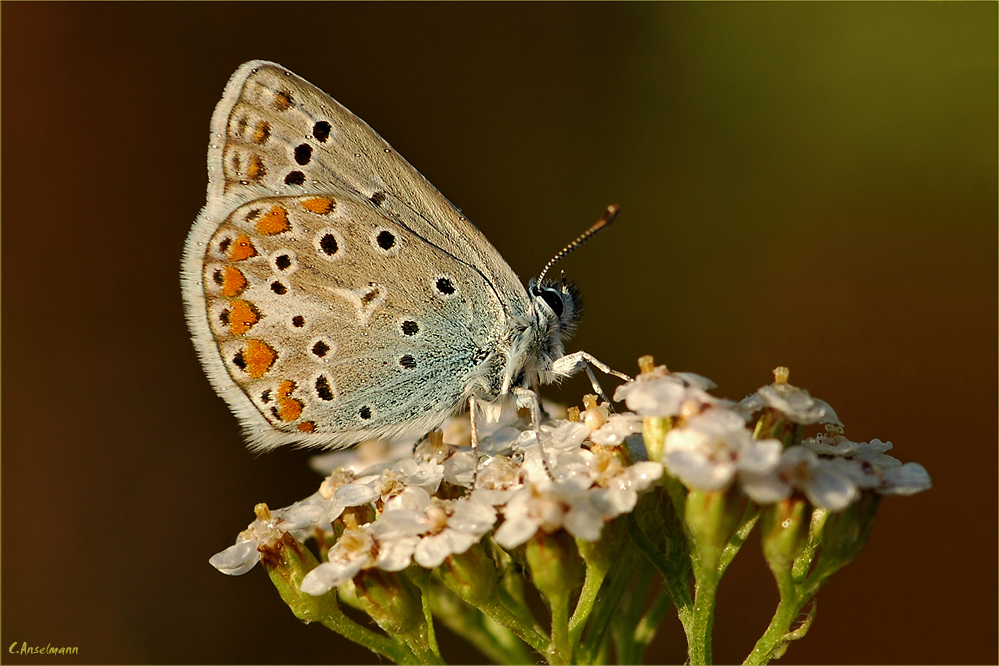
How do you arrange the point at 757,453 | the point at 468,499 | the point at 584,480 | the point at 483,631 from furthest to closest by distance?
the point at 483,631, the point at 468,499, the point at 584,480, the point at 757,453

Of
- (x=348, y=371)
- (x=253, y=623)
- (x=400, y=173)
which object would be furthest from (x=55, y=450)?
(x=400, y=173)

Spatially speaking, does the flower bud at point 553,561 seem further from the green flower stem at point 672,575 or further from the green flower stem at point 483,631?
the green flower stem at point 483,631

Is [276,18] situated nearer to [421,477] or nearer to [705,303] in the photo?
[705,303]

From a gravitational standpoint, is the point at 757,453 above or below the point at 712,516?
above

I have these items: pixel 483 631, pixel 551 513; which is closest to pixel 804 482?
pixel 551 513

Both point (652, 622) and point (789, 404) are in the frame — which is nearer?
point (789, 404)

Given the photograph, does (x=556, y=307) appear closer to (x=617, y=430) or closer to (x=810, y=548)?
(x=617, y=430)
